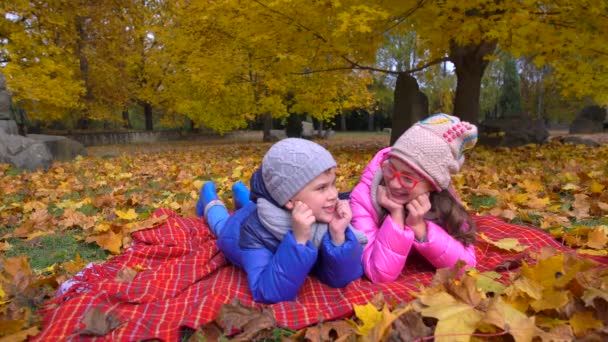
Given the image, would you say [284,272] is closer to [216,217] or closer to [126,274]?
[126,274]

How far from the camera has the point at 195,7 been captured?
920cm

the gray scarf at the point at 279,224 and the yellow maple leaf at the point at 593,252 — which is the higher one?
the gray scarf at the point at 279,224

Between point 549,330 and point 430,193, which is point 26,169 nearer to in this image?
point 430,193

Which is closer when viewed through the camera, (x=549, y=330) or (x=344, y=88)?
(x=549, y=330)

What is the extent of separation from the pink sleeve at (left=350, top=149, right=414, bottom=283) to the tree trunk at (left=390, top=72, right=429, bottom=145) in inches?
279

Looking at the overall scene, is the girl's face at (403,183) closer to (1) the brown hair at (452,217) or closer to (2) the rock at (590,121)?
(1) the brown hair at (452,217)

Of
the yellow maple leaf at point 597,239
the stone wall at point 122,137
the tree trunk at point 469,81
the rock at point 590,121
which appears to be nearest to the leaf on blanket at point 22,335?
the yellow maple leaf at point 597,239

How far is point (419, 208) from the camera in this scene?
2014mm

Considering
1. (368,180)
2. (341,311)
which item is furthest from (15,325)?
(368,180)

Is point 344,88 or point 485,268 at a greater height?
point 344,88

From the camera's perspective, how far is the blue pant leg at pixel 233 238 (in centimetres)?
226

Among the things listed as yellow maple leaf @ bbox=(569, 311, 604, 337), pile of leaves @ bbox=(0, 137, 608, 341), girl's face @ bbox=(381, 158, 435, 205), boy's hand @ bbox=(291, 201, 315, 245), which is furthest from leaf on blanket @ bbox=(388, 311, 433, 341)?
girl's face @ bbox=(381, 158, 435, 205)

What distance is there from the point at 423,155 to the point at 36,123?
75.2 feet

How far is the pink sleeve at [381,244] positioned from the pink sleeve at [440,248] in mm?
112
